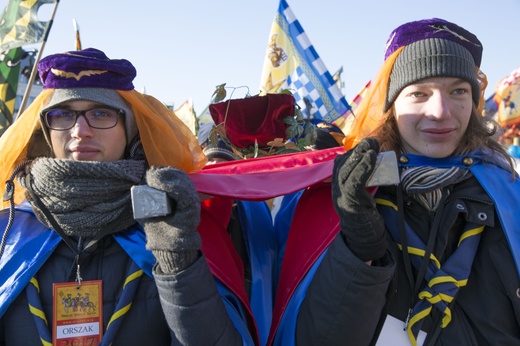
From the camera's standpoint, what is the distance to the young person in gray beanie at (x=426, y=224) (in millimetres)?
1811

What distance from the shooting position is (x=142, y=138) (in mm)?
2266

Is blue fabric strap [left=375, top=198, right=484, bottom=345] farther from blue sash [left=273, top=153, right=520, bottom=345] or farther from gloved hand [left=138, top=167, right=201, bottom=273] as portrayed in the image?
gloved hand [left=138, top=167, right=201, bottom=273]

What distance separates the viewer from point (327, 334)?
1877mm

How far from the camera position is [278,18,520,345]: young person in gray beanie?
5.94ft

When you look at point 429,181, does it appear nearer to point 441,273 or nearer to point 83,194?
point 441,273

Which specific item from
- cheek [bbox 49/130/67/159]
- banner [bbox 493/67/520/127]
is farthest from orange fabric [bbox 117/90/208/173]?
banner [bbox 493/67/520/127]

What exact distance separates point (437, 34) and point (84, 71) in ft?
4.46

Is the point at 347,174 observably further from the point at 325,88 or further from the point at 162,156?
the point at 325,88

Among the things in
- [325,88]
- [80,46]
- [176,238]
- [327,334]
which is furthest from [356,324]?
[325,88]

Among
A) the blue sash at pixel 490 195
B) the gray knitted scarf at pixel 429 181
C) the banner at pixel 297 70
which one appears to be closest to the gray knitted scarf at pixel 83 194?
the blue sash at pixel 490 195

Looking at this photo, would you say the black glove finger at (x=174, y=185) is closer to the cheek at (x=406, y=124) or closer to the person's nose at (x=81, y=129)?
the person's nose at (x=81, y=129)

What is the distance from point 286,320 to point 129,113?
1005 mm

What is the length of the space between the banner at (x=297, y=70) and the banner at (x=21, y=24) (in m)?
2.48

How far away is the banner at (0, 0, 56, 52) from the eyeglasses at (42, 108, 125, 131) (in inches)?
142
